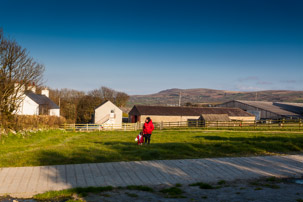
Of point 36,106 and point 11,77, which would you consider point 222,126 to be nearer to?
point 11,77

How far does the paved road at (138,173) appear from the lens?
731 centimetres

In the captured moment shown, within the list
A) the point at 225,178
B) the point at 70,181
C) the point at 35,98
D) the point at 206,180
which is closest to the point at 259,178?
the point at 225,178

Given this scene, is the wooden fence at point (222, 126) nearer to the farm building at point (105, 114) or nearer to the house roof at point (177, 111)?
the house roof at point (177, 111)

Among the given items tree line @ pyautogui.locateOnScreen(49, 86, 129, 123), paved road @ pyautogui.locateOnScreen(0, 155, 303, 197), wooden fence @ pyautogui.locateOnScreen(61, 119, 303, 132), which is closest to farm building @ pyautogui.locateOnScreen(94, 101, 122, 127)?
tree line @ pyautogui.locateOnScreen(49, 86, 129, 123)

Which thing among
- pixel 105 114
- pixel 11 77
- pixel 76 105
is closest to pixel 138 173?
pixel 11 77

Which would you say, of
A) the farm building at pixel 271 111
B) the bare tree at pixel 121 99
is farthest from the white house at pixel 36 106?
the farm building at pixel 271 111

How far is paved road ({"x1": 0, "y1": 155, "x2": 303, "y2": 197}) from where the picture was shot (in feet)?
24.0

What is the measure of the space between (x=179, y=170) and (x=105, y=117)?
5004 cm

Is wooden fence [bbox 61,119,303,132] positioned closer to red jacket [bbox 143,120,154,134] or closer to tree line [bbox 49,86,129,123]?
red jacket [bbox 143,120,154,134]

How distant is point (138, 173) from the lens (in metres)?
8.46

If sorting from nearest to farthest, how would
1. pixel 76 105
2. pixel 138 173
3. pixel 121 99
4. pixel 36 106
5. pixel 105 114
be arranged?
1. pixel 138 173
2. pixel 36 106
3. pixel 105 114
4. pixel 76 105
5. pixel 121 99

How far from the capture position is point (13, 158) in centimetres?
1021

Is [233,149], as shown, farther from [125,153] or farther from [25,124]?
[25,124]

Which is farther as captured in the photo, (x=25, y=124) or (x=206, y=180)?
(x=25, y=124)
